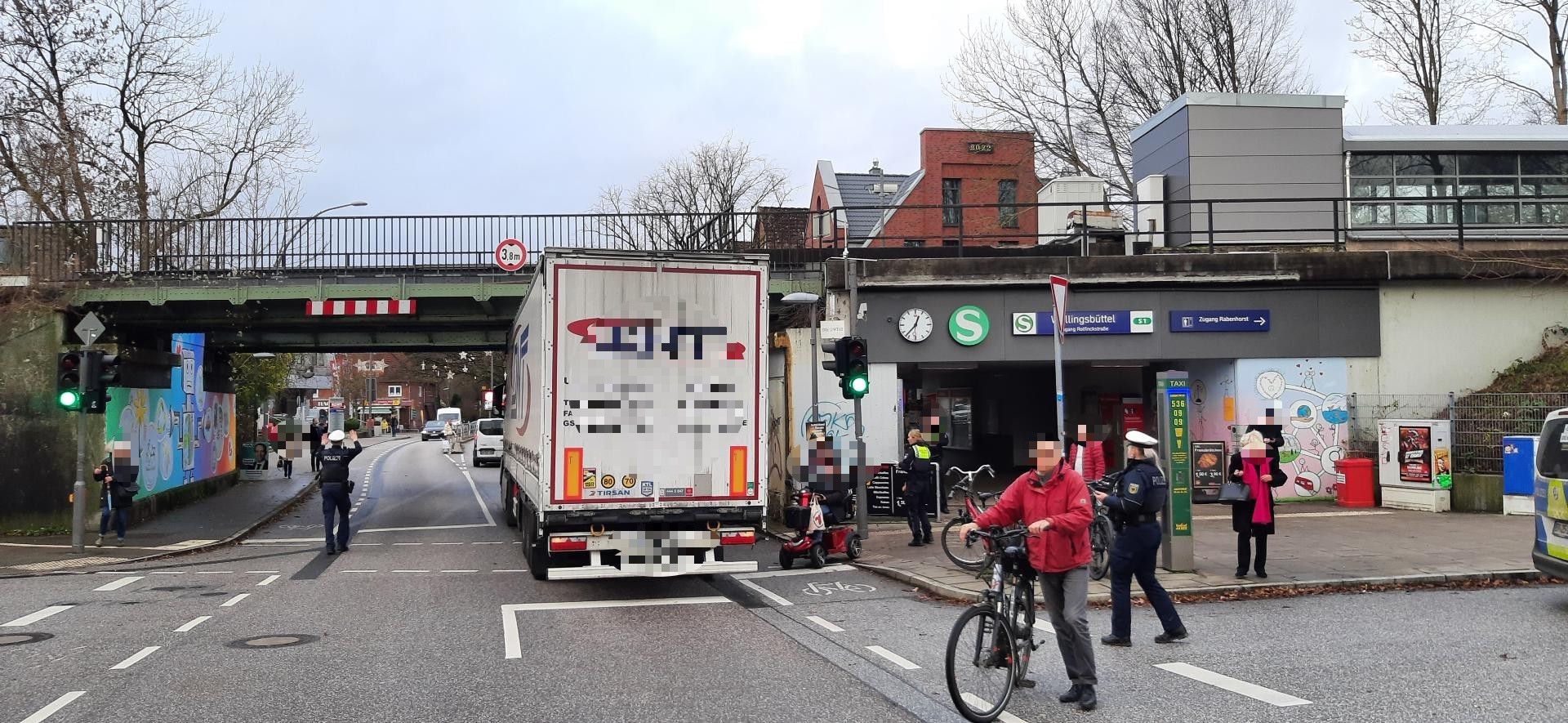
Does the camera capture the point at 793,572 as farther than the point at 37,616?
Yes

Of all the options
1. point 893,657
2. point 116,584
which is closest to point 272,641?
point 893,657

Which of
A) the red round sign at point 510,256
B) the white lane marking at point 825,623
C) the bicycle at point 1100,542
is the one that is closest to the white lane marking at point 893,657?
the white lane marking at point 825,623

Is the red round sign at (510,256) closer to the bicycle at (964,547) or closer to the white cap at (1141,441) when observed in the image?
the bicycle at (964,547)

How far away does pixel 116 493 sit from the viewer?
55.7ft

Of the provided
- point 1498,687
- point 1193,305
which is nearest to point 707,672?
point 1498,687

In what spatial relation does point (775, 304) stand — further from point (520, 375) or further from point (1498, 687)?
point (1498, 687)

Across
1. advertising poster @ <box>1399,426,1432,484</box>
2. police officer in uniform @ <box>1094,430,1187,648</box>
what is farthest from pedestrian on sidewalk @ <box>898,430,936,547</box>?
advertising poster @ <box>1399,426,1432,484</box>

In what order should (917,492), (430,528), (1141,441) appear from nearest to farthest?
(1141,441)
(917,492)
(430,528)

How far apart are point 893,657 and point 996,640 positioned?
6.02 feet

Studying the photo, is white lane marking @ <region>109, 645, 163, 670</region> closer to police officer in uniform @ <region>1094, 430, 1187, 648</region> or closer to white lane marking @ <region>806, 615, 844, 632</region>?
white lane marking @ <region>806, 615, 844, 632</region>

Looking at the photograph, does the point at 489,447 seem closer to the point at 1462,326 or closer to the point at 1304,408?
the point at 1304,408

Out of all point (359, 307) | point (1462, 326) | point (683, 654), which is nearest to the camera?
point (683, 654)

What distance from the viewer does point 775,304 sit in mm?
20281

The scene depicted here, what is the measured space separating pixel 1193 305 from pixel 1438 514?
5004 mm
